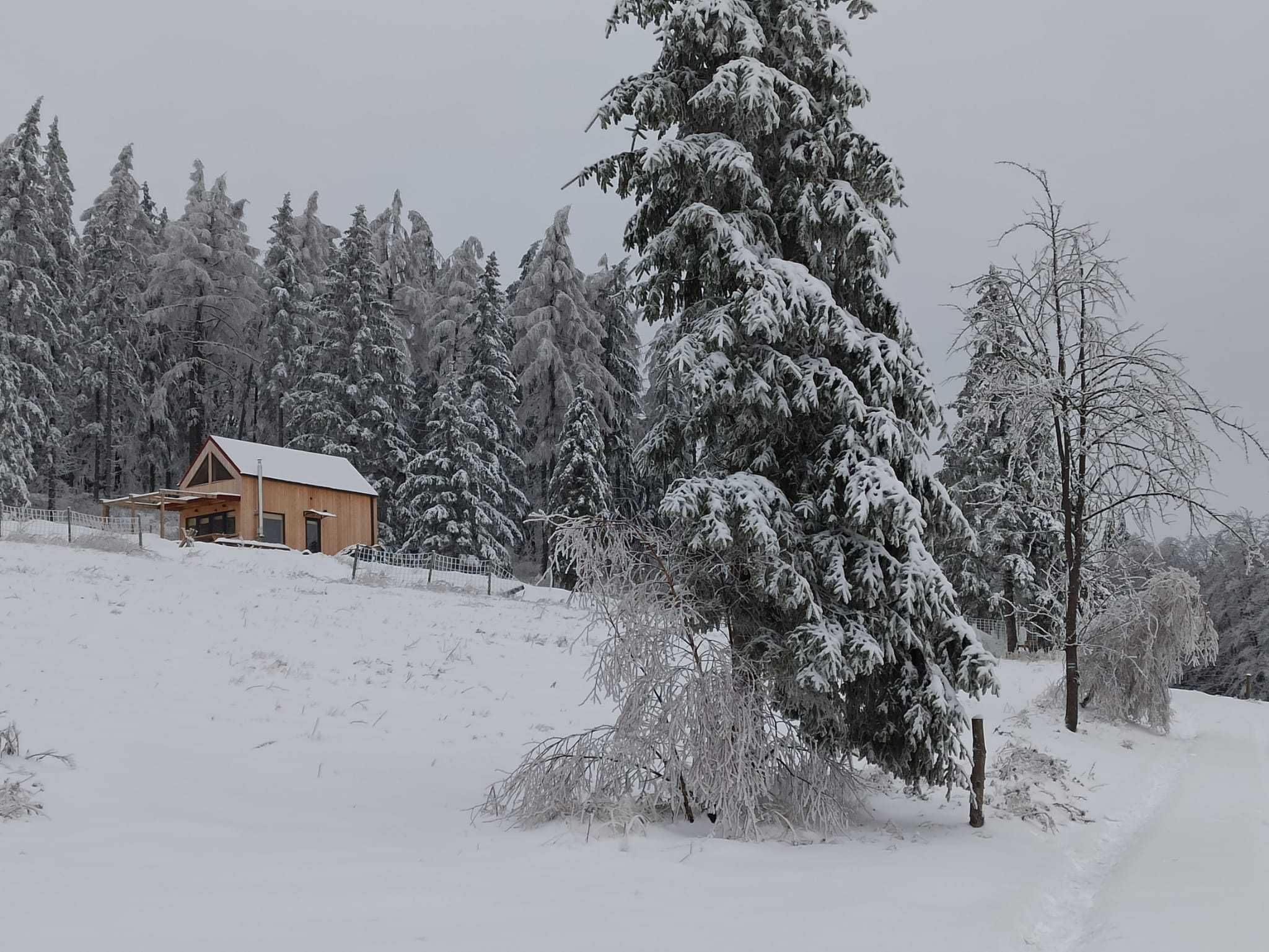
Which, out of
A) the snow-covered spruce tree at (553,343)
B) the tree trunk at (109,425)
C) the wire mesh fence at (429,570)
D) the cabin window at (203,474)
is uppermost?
the snow-covered spruce tree at (553,343)

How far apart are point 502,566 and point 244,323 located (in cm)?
1958

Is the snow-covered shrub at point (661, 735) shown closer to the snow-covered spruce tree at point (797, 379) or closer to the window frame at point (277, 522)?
the snow-covered spruce tree at point (797, 379)

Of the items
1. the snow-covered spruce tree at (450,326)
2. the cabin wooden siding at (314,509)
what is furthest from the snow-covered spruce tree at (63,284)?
the snow-covered spruce tree at (450,326)

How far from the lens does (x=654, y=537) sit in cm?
787

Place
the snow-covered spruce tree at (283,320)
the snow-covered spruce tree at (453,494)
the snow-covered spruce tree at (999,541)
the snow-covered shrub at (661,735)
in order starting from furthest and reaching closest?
the snow-covered spruce tree at (283,320), the snow-covered spruce tree at (453,494), the snow-covered spruce tree at (999,541), the snow-covered shrub at (661,735)

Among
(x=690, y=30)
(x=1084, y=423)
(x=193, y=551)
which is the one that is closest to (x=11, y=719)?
(x=690, y=30)

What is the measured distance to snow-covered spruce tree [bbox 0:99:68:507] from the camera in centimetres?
3569

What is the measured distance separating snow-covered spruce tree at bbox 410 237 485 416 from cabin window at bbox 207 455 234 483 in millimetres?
12607

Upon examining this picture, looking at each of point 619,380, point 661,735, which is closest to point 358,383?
point 619,380

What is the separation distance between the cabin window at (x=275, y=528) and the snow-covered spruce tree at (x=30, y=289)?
9.83m

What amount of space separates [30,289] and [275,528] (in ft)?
47.8

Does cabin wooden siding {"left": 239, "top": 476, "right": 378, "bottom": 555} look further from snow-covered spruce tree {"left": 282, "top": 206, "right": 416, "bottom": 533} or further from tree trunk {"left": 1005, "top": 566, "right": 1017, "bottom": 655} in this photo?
tree trunk {"left": 1005, "top": 566, "right": 1017, "bottom": 655}

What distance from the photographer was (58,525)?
2686 cm

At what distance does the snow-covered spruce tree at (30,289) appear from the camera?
3569 cm
